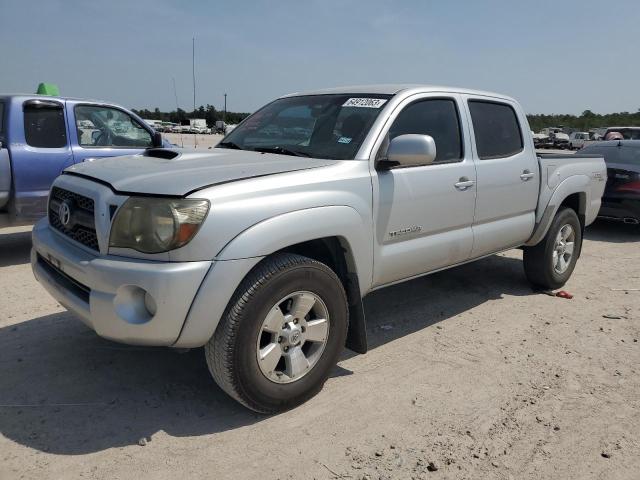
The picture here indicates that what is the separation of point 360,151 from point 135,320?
1.69m

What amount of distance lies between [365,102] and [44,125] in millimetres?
4335

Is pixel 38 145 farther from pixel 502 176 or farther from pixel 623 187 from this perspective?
pixel 623 187

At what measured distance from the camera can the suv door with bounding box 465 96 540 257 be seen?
4.33 meters

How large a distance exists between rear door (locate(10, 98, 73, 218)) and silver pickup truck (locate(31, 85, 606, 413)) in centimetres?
302

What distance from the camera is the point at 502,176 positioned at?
4.49m

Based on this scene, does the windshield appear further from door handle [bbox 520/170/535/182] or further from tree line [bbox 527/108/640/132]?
tree line [bbox 527/108/640/132]

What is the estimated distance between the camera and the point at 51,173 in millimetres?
6215

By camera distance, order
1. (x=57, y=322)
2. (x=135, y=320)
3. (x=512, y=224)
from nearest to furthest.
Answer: (x=135, y=320) → (x=57, y=322) → (x=512, y=224)

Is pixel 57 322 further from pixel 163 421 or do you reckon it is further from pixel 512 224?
pixel 512 224

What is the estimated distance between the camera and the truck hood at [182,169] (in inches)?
106

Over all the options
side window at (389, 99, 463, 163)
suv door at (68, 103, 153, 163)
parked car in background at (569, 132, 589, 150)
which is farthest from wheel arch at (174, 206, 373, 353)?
parked car in background at (569, 132, 589, 150)

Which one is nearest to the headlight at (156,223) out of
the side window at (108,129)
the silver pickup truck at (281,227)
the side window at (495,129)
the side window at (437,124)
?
the silver pickup truck at (281,227)

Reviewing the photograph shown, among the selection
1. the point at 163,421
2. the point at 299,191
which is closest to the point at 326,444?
the point at 163,421

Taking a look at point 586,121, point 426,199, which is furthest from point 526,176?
point 586,121
